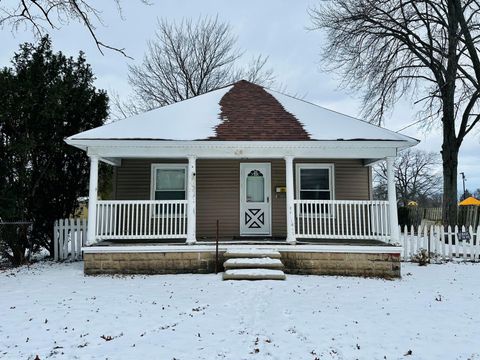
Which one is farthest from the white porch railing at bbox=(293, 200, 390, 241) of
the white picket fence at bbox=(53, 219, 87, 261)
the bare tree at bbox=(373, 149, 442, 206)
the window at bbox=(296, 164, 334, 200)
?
the bare tree at bbox=(373, 149, 442, 206)

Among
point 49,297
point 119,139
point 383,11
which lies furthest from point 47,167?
point 383,11

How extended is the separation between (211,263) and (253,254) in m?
1.08

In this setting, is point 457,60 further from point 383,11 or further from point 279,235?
point 279,235

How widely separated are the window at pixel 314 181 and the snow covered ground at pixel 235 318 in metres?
3.08

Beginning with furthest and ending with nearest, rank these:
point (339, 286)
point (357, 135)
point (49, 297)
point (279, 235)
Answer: point (279, 235) < point (357, 135) < point (339, 286) < point (49, 297)

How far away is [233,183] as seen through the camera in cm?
1025

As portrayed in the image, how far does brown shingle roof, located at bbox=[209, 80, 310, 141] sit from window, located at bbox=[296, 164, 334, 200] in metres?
1.66

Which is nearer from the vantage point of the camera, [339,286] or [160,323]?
[160,323]

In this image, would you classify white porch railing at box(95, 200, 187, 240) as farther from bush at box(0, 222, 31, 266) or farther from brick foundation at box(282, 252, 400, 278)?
brick foundation at box(282, 252, 400, 278)

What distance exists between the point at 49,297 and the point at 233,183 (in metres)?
5.67

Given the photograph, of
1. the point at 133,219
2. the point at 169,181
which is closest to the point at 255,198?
the point at 169,181

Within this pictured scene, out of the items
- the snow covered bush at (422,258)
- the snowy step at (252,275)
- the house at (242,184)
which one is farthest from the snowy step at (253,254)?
the snow covered bush at (422,258)

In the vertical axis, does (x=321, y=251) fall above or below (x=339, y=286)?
above

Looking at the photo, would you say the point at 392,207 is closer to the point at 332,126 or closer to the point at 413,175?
the point at 332,126
